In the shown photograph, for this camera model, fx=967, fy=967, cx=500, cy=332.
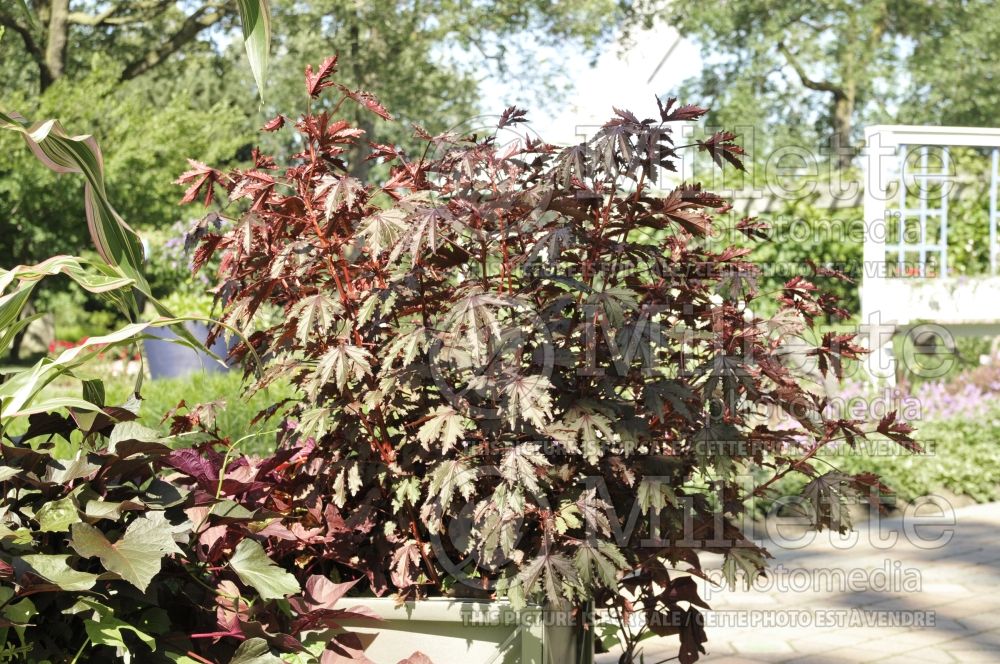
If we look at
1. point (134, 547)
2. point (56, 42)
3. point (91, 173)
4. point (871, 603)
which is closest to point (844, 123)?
point (56, 42)

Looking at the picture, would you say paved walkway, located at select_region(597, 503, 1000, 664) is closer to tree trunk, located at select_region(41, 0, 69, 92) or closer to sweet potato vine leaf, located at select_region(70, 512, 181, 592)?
sweet potato vine leaf, located at select_region(70, 512, 181, 592)

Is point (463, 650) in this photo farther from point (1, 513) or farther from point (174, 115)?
point (174, 115)

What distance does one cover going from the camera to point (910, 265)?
6781 millimetres

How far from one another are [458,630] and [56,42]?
37.9ft

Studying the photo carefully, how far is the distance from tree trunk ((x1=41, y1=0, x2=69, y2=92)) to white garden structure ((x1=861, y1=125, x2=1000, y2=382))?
30.6 ft

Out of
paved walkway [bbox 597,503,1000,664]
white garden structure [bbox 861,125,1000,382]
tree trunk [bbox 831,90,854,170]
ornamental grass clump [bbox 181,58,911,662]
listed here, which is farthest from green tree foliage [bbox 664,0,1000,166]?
ornamental grass clump [bbox 181,58,911,662]

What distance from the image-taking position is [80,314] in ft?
54.1

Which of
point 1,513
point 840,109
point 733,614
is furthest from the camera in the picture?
point 840,109

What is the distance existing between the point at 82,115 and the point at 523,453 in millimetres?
10425

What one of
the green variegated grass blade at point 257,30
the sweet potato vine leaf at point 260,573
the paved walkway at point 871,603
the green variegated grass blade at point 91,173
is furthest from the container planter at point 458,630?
the paved walkway at point 871,603

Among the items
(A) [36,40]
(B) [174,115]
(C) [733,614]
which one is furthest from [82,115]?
(C) [733,614]

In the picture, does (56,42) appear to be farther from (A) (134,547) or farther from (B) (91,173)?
(A) (134,547)

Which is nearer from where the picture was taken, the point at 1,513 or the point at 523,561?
the point at 1,513

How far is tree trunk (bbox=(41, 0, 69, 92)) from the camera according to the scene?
11180 mm
